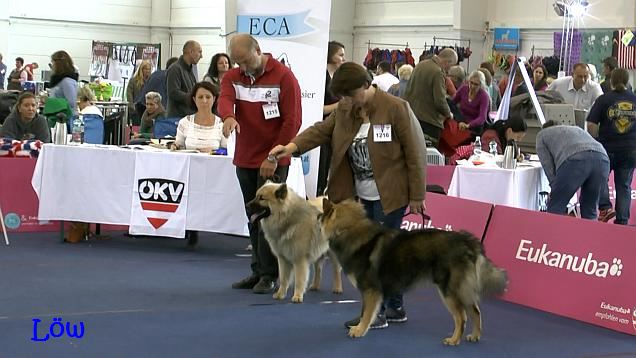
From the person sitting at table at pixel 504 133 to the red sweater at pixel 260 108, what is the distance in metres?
2.76

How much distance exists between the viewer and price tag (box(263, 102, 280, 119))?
5270mm

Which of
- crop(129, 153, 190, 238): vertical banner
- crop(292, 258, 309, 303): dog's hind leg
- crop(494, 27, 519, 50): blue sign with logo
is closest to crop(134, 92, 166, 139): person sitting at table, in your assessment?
crop(129, 153, 190, 238): vertical banner

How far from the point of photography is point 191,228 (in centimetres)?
665

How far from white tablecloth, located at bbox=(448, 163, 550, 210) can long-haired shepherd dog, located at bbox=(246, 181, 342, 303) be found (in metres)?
1.81

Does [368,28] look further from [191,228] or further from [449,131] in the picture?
[191,228]

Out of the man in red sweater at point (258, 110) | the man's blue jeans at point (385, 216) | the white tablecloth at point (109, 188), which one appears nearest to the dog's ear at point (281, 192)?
the man in red sweater at point (258, 110)

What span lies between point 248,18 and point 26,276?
2416 millimetres

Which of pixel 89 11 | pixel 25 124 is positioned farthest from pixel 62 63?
pixel 89 11

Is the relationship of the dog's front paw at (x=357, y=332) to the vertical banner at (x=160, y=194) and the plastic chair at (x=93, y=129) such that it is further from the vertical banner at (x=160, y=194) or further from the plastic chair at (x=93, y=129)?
the plastic chair at (x=93, y=129)

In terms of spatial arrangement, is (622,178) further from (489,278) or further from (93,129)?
(93,129)

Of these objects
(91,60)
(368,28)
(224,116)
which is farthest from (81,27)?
(224,116)

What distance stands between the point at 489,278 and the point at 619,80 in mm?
4088

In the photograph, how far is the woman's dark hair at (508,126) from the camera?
7.64 meters

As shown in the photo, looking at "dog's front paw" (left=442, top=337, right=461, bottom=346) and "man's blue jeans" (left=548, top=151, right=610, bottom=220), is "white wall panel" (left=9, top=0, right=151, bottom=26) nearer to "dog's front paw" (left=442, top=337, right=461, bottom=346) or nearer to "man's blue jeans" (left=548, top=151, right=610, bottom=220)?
"man's blue jeans" (left=548, top=151, right=610, bottom=220)
